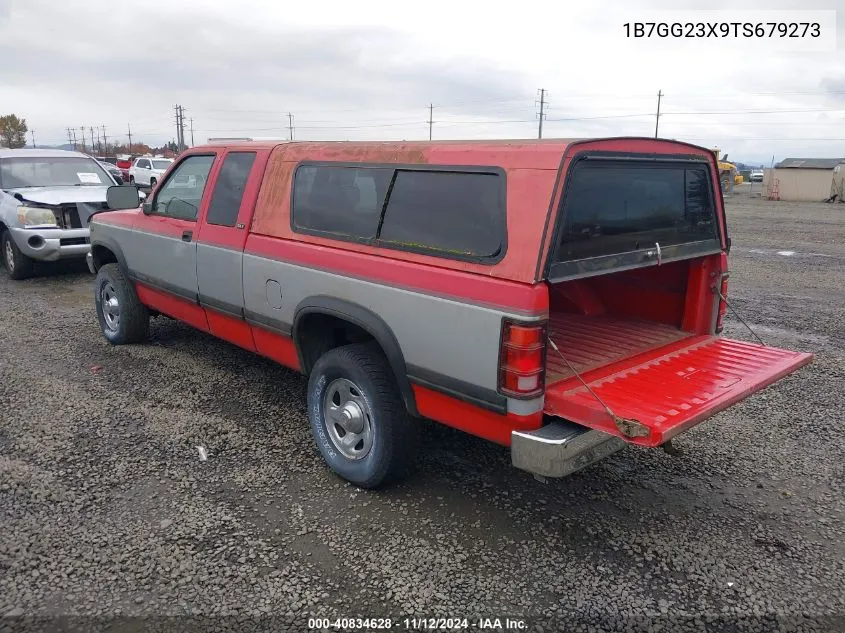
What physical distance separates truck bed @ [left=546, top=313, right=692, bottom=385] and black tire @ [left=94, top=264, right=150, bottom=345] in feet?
12.3

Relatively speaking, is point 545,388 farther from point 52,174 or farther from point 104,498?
point 52,174

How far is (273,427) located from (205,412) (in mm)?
596

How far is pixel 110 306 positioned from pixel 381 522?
161 inches

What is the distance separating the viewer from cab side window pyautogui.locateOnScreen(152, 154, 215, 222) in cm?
499

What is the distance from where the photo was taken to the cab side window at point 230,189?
4.55 meters

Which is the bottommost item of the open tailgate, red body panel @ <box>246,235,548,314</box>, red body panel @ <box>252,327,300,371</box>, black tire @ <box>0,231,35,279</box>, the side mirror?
black tire @ <box>0,231,35,279</box>

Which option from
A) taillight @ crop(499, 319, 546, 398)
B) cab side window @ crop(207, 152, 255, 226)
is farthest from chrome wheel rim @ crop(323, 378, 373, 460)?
cab side window @ crop(207, 152, 255, 226)

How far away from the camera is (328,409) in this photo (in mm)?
3855

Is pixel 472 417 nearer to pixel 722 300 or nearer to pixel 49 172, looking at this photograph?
pixel 722 300

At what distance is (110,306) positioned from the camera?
6.23 metres

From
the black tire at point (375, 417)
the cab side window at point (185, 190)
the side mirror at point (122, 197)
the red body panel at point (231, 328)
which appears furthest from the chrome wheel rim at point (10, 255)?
the black tire at point (375, 417)

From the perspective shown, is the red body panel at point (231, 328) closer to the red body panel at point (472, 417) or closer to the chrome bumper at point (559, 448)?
the red body panel at point (472, 417)

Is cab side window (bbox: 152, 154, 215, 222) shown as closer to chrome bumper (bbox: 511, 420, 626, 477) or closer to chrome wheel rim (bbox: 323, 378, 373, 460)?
chrome wheel rim (bbox: 323, 378, 373, 460)

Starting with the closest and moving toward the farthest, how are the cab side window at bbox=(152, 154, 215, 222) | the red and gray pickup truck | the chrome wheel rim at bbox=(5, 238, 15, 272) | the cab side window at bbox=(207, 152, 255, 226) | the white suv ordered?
the red and gray pickup truck → the cab side window at bbox=(207, 152, 255, 226) → the cab side window at bbox=(152, 154, 215, 222) → the chrome wheel rim at bbox=(5, 238, 15, 272) → the white suv
